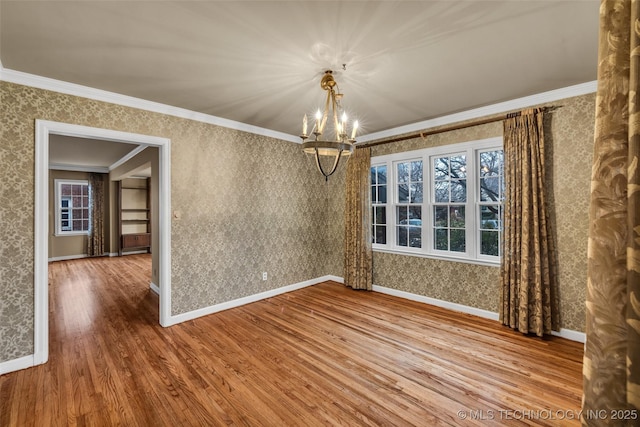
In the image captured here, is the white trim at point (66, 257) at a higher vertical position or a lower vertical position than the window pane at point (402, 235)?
lower

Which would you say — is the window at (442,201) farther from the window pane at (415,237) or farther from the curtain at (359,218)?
the curtain at (359,218)

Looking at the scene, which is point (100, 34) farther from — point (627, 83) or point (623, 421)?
point (623, 421)

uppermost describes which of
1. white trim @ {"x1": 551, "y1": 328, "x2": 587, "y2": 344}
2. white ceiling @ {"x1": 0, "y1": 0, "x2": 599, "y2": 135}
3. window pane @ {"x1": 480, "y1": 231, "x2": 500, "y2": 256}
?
white ceiling @ {"x1": 0, "y1": 0, "x2": 599, "y2": 135}

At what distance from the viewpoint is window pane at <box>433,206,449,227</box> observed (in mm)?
4145

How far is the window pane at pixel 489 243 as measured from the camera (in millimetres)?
3686

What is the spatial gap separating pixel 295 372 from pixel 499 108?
3.75m

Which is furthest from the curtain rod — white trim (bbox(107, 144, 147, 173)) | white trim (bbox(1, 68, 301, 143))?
white trim (bbox(107, 144, 147, 173))

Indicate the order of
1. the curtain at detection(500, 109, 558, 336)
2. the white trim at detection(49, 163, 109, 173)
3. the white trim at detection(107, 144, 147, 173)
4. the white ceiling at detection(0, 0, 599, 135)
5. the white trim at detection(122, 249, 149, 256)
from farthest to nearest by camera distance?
the white trim at detection(122, 249, 149, 256)
the white trim at detection(49, 163, 109, 173)
the white trim at detection(107, 144, 147, 173)
the curtain at detection(500, 109, 558, 336)
the white ceiling at detection(0, 0, 599, 135)

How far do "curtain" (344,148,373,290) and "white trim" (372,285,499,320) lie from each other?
32 centimetres

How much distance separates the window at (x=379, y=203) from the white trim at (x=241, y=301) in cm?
120

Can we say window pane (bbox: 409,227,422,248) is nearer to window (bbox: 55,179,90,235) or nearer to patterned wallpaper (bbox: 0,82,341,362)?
patterned wallpaper (bbox: 0,82,341,362)

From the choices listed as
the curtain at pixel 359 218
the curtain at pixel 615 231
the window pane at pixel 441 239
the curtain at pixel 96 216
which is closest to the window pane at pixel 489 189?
the window pane at pixel 441 239

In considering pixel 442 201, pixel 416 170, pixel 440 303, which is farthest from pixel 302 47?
pixel 440 303

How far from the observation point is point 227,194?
4059 mm
